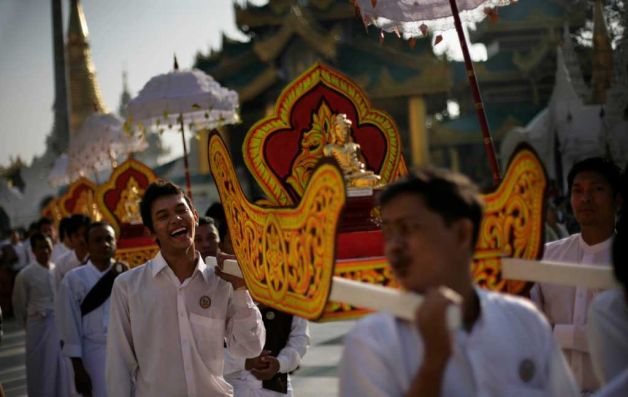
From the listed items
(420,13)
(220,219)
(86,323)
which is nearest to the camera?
(420,13)

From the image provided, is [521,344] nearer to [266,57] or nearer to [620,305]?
[620,305]

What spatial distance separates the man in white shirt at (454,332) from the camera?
2252mm

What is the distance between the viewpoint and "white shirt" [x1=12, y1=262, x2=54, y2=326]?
30.7ft

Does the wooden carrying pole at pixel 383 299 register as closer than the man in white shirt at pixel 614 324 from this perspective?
Yes

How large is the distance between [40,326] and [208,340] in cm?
560

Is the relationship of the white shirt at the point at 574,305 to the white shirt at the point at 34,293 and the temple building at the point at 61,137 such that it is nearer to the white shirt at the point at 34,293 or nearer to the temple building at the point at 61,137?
the white shirt at the point at 34,293

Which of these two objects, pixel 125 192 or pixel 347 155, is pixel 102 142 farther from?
pixel 347 155

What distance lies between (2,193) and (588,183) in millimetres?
37138

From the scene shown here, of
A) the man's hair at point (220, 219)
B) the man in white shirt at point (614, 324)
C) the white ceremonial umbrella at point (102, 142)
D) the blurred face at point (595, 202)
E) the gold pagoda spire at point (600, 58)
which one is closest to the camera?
the man in white shirt at point (614, 324)

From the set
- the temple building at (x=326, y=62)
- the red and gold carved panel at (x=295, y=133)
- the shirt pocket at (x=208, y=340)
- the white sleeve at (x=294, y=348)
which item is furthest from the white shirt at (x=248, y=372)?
the temple building at (x=326, y=62)

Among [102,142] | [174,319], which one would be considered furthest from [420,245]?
[102,142]

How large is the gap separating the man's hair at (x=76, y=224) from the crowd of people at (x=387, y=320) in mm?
28

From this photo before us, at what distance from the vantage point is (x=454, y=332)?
2246mm

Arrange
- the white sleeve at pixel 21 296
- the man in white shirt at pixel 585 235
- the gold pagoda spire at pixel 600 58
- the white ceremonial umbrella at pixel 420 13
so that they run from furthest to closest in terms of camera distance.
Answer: the gold pagoda spire at pixel 600 58 → the white sleeve at pixel 21 296 → the white ceremonial umbrella at pixel 420 13 → the man in white shirt at pixel 585 235
